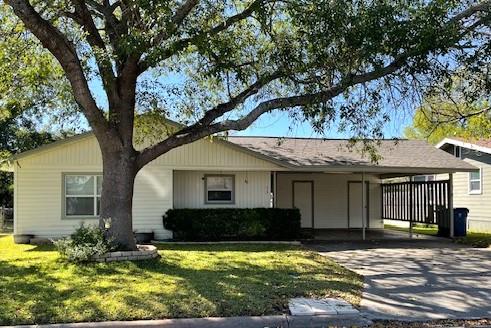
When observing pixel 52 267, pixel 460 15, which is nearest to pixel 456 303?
pixel 460 15

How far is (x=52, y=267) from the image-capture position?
437 inches

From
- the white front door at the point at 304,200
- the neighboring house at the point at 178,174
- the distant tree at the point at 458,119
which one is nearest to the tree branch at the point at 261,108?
the neighboring house at the point at 178,174

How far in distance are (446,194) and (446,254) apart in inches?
241

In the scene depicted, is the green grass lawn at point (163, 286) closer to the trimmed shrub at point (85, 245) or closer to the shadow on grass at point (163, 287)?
the shadow on grass at point (163, 287)

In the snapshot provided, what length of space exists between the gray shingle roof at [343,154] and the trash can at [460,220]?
1.71m

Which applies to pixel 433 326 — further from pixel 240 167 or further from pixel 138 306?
pixel 240 167

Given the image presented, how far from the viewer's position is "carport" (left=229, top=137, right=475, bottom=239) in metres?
19.3

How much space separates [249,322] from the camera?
24.6ft

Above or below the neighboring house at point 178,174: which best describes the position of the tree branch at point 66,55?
above

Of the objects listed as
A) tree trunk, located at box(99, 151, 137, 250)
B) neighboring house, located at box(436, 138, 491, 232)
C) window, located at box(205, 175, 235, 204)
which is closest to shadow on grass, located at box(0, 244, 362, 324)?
tree trunk, located at box(99, 151, 137, 250)

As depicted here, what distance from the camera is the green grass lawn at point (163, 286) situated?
7836 mm

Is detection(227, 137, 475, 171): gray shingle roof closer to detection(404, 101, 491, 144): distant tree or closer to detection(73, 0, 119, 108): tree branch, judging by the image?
detection(404, 101, 491, 144): distant tree

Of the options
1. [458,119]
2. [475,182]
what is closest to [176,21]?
[458,119]

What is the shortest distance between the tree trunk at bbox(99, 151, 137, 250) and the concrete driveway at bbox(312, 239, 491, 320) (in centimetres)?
530
